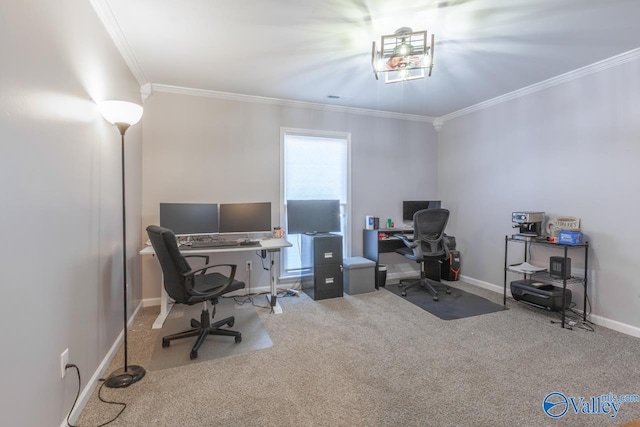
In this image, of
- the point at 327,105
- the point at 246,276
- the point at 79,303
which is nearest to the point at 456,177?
the point at 327,105

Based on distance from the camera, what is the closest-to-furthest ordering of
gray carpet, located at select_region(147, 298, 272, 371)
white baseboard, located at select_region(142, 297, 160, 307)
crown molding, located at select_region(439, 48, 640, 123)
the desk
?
gray carpet, located at select_region(147, 298, 272, 371), crown molding, located at select_region(439, 48, 640, 123), the desk, white baseboard, located at select_region(142, 297, 160, 307)

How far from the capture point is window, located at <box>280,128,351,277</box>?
4148mm

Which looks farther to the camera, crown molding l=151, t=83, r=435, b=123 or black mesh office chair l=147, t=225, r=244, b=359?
crown molding l=151, t=83, r=435, b=123

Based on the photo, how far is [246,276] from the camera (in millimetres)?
3945

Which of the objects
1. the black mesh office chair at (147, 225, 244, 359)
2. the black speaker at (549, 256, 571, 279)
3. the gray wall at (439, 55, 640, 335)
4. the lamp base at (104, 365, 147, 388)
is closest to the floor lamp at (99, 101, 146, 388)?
the lamp base at (104, 365, 147, 388)

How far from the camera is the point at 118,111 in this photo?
6.54ft

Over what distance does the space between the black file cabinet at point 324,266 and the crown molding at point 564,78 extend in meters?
2.77

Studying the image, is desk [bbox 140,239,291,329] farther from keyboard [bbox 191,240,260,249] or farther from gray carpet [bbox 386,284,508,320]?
gray carpet [bbox 386,284,508,320]

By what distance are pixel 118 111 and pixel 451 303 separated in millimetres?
3787

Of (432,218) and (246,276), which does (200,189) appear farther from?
(432,218)

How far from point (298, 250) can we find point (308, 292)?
60cm

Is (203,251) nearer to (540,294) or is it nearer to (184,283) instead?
(184,283)

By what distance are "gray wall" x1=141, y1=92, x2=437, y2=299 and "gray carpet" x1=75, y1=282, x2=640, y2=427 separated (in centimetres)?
159

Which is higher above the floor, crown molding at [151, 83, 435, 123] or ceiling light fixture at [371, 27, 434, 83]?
crown molding at [151, 83, 435, 123]
